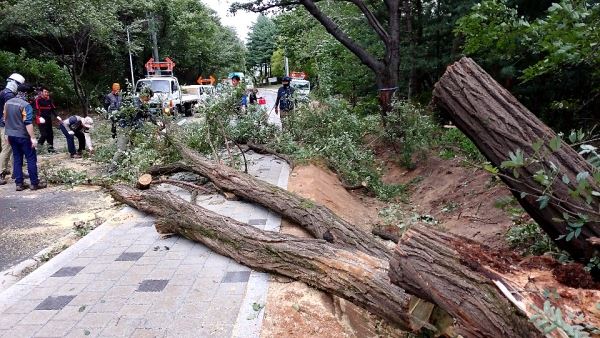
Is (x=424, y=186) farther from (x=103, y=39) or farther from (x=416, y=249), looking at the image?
(x=103, y=39)

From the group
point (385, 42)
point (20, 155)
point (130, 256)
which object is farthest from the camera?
point (385, 42)

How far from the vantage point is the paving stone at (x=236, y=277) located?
13.4 feet

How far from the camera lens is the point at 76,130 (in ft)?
34.5

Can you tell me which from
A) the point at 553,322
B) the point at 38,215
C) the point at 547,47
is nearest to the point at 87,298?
the point at 38,215

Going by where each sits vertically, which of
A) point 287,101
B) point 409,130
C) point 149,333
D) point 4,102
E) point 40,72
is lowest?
point 149,333

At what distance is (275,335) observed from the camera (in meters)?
3.19

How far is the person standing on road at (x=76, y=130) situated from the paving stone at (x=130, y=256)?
6.50m

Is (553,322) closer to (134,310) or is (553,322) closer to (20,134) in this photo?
(134,310)

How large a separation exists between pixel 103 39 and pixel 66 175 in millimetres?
13448

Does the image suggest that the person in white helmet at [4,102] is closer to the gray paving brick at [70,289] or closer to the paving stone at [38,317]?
the gray paving brick at [70,289]

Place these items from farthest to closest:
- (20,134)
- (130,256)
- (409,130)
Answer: (409,130), (20,134), (130,256)

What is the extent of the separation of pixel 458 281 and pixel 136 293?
263 centimetres

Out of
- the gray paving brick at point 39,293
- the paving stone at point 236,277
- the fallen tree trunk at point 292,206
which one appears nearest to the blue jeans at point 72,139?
the fallen tree trunk at point 292,206

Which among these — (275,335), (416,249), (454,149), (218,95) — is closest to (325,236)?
(275,335)
